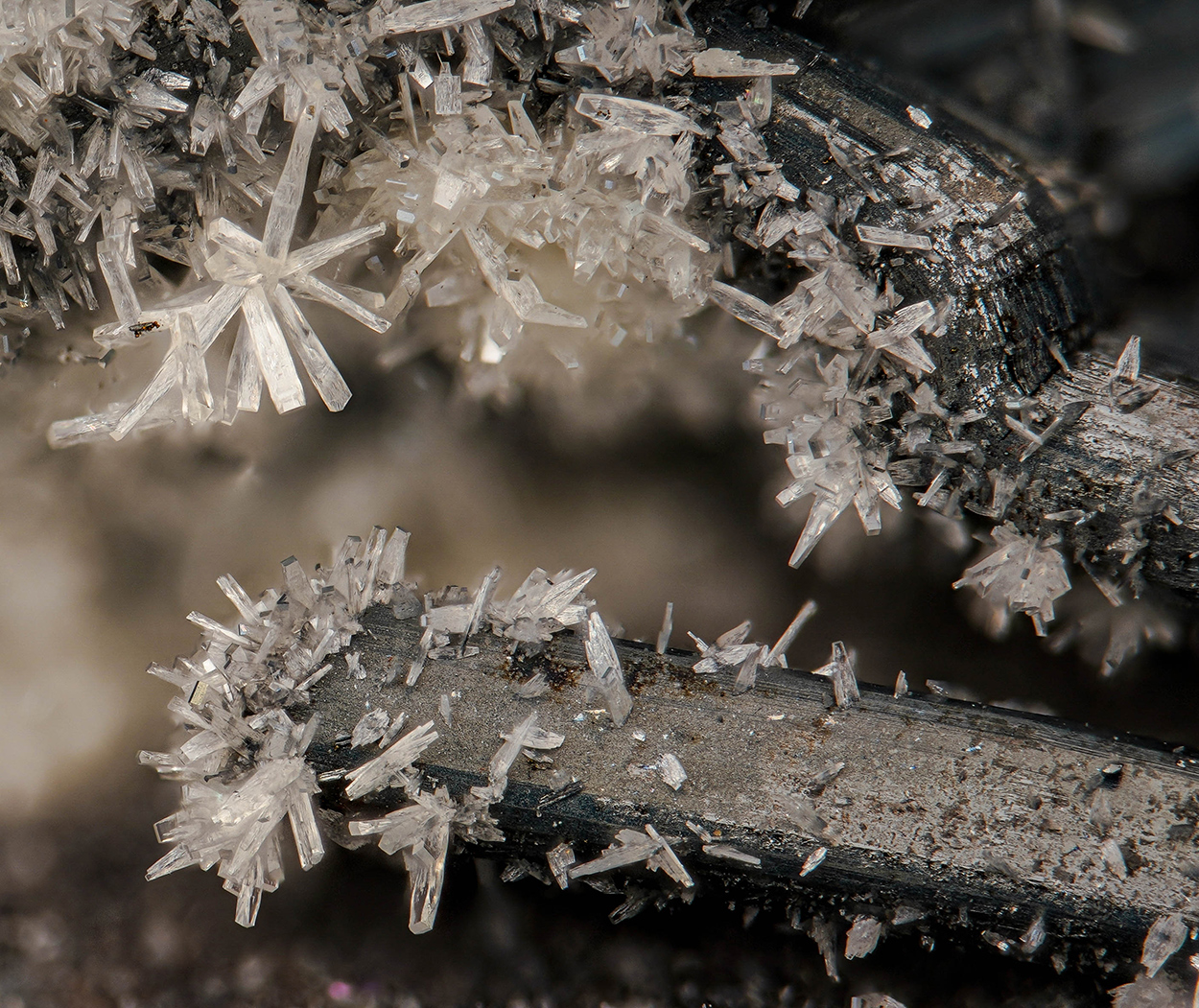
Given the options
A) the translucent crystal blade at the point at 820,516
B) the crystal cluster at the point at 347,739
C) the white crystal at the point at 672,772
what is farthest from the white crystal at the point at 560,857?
the translucent crystal blade at the point at 820,516

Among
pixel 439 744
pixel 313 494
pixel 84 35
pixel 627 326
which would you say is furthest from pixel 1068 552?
pixel 84 35

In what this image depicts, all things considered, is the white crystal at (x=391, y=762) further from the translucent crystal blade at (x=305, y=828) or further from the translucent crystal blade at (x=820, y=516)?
the translucent crystal blade at (x=820, y=516)

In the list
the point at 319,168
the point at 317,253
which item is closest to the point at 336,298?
the point at 317,253

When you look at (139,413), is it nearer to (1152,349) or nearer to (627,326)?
(627,326)

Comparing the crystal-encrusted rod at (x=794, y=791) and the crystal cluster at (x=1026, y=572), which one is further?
the crystal cluster at (x=1026, y=572)

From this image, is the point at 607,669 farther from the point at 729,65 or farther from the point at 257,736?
the point at 729,65

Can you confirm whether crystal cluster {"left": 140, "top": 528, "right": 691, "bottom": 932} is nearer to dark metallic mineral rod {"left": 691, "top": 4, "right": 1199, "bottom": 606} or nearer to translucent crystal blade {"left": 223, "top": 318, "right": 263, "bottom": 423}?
translucent crystal blade {"left": 223, "top": 318, "right": 263, "bottom": 423}
